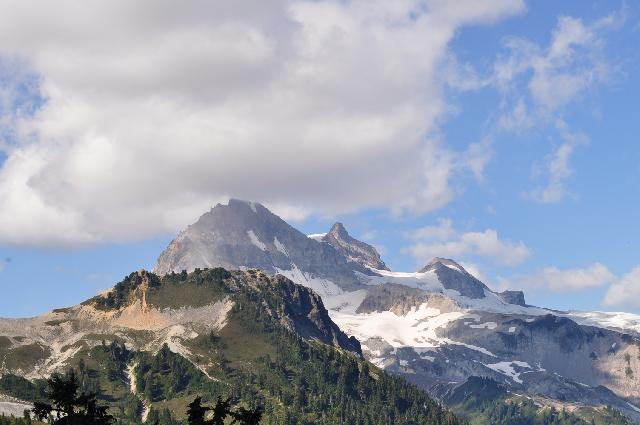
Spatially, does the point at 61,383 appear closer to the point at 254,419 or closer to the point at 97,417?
the point at 97,417

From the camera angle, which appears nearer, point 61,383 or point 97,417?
point 61,383

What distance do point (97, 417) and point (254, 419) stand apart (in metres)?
34.4

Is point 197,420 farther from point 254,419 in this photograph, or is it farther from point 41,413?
point 41,413

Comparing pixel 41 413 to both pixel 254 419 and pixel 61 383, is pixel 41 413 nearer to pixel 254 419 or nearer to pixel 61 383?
pixel 61 383

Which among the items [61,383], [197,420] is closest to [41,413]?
[61,383]

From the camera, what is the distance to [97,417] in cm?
A: 17225

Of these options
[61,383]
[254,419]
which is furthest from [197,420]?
[61,383]

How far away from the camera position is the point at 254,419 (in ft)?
511

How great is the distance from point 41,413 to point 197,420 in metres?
30.6

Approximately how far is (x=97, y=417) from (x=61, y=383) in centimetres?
1535

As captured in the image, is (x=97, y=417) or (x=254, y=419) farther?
(x=97, y=417)

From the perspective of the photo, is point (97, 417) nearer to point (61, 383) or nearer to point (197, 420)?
point (61, 383)

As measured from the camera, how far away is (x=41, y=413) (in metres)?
166

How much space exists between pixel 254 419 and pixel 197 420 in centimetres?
944
